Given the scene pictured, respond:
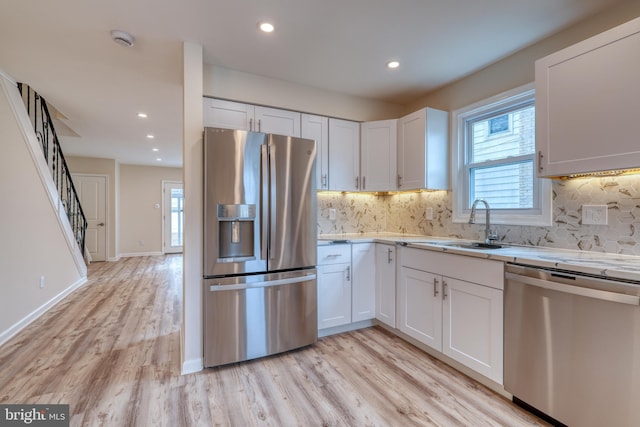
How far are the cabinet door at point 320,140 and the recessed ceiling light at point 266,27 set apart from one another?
3.20ft

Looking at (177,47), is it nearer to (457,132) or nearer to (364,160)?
(364,160)

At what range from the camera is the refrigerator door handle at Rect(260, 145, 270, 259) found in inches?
89.5

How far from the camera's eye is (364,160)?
3262mm

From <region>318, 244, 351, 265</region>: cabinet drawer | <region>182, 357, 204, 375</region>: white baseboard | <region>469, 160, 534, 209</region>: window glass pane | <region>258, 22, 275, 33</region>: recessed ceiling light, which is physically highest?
<region>258, 22, 275, 33</region>: recessed ceiling light

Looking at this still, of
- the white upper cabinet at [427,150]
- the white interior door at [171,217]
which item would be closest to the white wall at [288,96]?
the white upper cabinet at [427,150]

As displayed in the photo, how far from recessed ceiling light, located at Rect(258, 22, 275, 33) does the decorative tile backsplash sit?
5.55 feet

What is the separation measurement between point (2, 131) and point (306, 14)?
3.10 meters

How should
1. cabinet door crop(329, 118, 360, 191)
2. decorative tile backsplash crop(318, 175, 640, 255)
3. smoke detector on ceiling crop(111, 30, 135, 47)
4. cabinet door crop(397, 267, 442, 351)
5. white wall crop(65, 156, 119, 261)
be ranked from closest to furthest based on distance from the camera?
decorative tile backsplash crop(318, 175, 640, 255)
smoke detector on ceiling crop(111, 30, 135, 47)
cabinet door crop(397, 267, 442, 351)
cabinet door crop(329, 118, 360, 191)
white wall crop(65, 156, 119, 261)

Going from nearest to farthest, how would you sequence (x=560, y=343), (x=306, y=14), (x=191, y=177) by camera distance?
(x=560, y=343) < (x=306, y=14) < (x=191, y=177)

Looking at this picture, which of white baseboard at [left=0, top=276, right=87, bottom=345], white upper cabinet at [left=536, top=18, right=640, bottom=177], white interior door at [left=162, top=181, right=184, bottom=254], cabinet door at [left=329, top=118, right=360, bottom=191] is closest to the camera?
white upper cabinet at [left=536, top=18, right=640, bottom=177]

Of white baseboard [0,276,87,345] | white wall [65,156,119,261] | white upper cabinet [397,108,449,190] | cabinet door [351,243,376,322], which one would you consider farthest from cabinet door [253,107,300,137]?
white wall [65,156,119,261]

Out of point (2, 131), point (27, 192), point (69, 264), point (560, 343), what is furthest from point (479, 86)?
point (69, 264)

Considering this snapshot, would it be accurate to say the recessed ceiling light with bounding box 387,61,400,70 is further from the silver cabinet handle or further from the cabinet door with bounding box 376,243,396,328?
the cabinet door with bounding box 376,243,396,328

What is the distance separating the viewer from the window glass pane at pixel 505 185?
7.63ft
